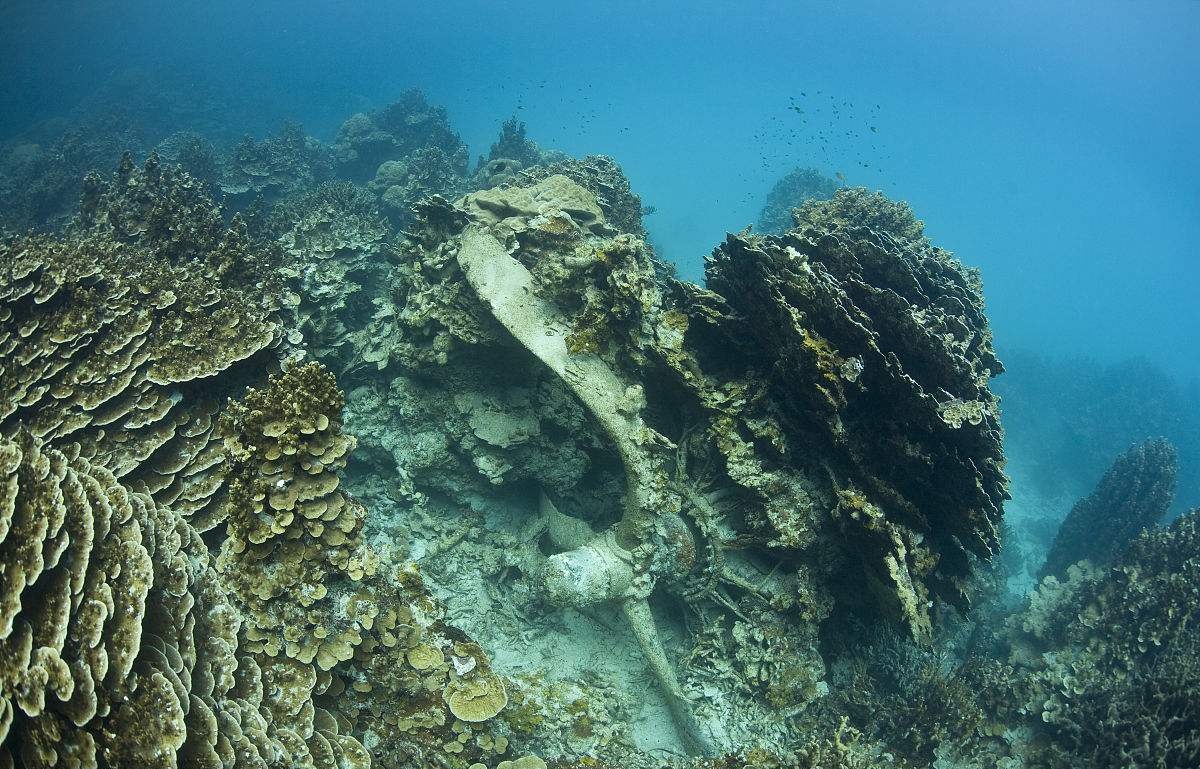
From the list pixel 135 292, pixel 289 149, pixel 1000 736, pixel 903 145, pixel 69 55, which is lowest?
pixel 1000 736

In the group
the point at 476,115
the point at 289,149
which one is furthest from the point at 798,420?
the point at 476,115

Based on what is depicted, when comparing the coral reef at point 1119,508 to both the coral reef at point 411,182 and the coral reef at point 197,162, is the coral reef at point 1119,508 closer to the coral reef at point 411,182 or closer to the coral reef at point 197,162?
the coral reef at point 411,182

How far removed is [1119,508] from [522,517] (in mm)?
13496

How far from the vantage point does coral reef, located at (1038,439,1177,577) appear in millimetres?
11023

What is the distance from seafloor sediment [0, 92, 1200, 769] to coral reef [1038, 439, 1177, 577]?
3.38 metres

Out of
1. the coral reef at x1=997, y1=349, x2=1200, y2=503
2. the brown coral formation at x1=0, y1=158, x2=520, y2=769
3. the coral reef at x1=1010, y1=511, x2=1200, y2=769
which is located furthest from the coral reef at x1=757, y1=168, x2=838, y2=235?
the brown coral formation at x1=0, y1=158, x2=520, y2=769

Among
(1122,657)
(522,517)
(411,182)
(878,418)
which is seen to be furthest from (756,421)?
(411,182)

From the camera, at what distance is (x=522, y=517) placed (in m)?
7.59

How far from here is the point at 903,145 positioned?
440 feet

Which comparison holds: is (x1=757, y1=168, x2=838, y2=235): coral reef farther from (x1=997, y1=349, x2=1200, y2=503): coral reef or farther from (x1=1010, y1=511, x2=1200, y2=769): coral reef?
(x1=1010, y1=511, x2=1200, y2=769): coral reef

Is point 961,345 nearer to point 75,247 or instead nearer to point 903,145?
point 75,247

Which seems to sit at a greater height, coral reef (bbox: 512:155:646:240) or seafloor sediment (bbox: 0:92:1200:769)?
coral reef (bbox: 512:155:646:240)

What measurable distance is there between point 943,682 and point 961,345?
415 centimetres

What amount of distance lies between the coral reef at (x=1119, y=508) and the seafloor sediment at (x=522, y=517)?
11.1 ft
